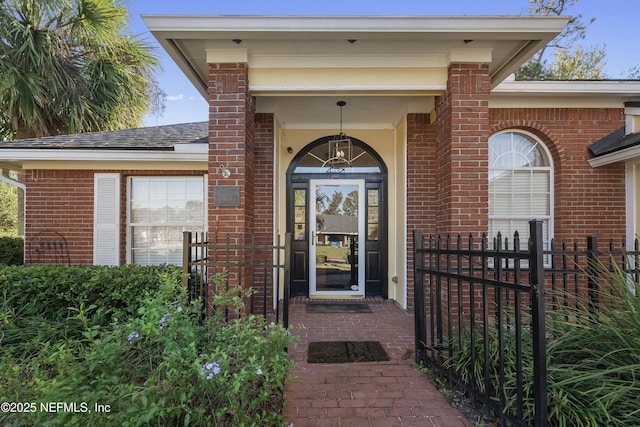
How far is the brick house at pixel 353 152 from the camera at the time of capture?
3705 mm

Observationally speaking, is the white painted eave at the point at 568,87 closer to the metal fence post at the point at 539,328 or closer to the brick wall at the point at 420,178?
the brick wall at the point at 420,178

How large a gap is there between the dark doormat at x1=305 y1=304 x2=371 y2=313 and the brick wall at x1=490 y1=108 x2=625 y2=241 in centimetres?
339

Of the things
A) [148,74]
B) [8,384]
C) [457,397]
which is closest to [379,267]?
[457,397]

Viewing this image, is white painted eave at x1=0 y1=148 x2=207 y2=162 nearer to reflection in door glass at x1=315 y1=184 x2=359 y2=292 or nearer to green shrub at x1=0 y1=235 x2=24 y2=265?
reflection in door glass at x1=315 y1=184 x2=359 y2=292

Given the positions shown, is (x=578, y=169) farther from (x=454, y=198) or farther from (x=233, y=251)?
(x=233, y=251)

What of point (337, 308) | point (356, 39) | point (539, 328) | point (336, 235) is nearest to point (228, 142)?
point (356, 39)

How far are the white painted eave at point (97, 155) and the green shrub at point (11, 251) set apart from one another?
99.0 inches

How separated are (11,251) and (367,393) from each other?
8114 millimetres

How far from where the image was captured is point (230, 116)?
12.5 feet

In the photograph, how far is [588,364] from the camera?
2.08 meters

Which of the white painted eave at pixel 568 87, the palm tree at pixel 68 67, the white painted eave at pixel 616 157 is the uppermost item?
the palm tree at pixel 68 67

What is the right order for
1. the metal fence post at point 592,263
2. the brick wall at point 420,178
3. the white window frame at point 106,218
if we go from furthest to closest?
the white window frame at point 106,218, the brick wall at point 420,178, the metal fence post at point 592,263

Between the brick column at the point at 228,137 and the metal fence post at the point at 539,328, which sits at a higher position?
the brick column at the point at 228,137

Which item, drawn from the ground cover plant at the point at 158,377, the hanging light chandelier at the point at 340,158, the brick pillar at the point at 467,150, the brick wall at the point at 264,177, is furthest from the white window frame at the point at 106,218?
the brick pillar at the point at 467,150
